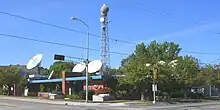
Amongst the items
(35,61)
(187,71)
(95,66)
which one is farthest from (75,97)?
(35,61)

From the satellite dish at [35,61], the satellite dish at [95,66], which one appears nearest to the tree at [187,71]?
the satellite dish at [95,66]

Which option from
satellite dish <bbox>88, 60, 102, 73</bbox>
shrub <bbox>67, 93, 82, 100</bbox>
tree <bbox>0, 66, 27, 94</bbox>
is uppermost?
satellite dish <bbox>88, 60, 102, 73</bbox>

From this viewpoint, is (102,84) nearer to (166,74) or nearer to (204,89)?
(166,74)

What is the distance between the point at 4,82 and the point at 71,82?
Answer: 14.5m

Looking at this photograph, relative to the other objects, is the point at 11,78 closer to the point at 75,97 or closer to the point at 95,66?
the point at 95,66

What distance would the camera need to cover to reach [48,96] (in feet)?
219

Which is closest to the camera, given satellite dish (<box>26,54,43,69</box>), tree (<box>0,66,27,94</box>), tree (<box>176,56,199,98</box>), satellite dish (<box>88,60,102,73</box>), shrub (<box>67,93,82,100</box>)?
shrub (<box>67,93,82,100</box>)

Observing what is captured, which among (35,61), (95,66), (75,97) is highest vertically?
(35,61)

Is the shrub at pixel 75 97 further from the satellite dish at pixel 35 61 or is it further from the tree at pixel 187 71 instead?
the satellite dish at pixel 35 61

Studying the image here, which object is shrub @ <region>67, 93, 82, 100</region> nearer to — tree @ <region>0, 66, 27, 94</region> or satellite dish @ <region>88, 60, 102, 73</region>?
satellite dish @ <region>88, 60, 102, 73</region>

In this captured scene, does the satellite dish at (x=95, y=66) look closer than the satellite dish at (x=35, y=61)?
Yes

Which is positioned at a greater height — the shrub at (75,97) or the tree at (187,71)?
the tree at (187,71)

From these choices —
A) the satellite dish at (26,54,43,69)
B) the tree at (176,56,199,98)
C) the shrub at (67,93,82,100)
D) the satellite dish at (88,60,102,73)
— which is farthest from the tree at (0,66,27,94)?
the tree at (176,56,199,98)

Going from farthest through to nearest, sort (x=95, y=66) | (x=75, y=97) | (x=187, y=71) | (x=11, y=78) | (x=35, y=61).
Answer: (x=35, y=61), (x=11, y=78), (x=95, y=66), (x=187, y=71), (x=75, y=97)
